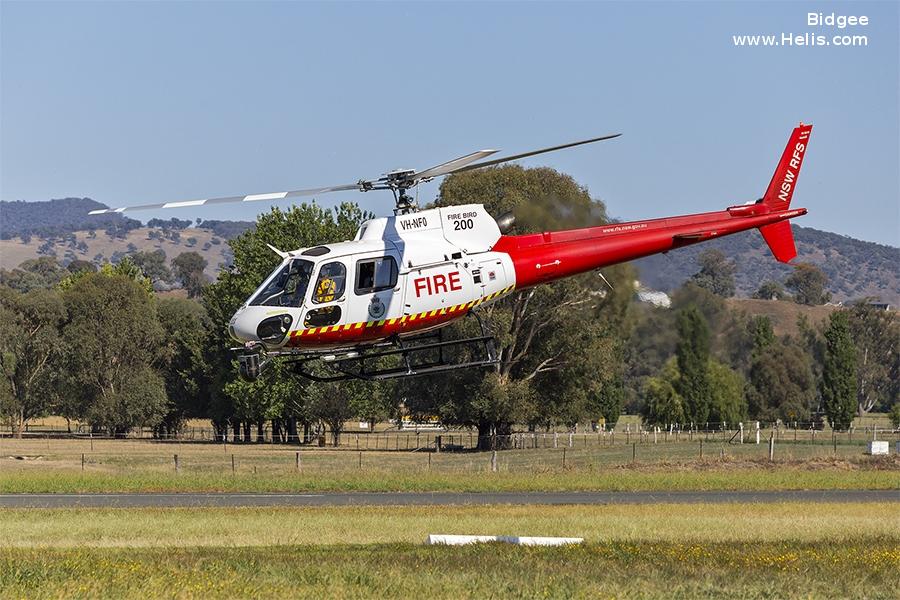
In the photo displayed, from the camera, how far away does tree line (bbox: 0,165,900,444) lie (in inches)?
1738

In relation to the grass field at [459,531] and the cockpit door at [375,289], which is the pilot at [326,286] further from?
the grass field at [459,531]

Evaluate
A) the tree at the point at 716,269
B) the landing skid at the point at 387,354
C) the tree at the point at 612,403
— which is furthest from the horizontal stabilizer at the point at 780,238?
the tree at the point at 612,403

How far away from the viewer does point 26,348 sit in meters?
89.7

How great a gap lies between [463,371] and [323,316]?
1552 inches

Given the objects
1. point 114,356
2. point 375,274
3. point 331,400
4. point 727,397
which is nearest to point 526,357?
point 727,397

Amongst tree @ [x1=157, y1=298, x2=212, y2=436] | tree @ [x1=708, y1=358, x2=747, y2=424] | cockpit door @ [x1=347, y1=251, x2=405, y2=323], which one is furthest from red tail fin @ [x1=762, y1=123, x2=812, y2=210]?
tree @ [x1=157, y1=298, x2=212, y2=436]

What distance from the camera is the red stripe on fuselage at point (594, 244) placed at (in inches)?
1030

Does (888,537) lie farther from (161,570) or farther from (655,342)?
(161,570)

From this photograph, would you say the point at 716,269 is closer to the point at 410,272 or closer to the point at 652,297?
the point at 652,297

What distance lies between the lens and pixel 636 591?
64.2 feet

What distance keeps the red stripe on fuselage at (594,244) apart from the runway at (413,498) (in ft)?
40.2

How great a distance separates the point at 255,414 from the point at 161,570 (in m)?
56.0

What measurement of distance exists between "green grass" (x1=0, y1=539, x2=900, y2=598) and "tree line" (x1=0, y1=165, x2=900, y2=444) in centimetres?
1063

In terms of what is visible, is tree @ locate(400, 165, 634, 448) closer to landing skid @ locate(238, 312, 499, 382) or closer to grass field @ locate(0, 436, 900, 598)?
grass field @ locate(0, 436, 900, 598)
